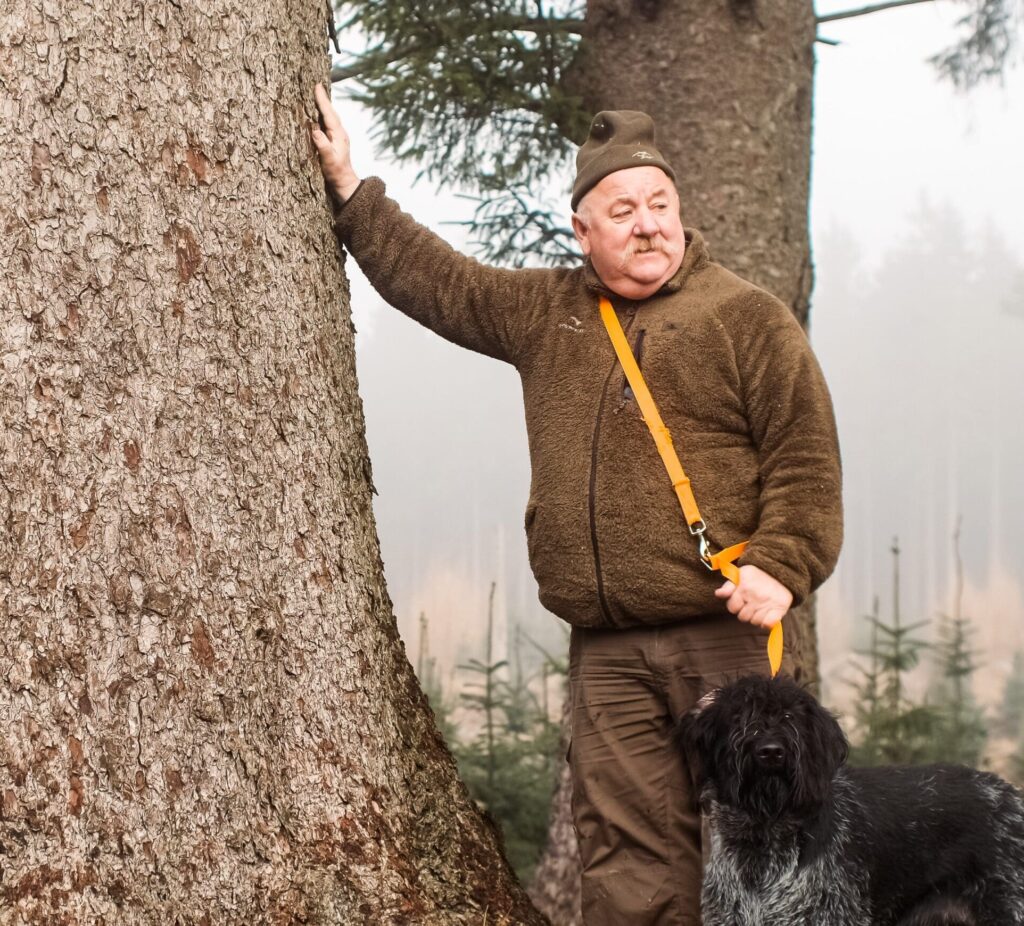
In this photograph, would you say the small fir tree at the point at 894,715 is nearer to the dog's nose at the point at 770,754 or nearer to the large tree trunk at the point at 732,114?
the large tree trunk at the point at 732,114

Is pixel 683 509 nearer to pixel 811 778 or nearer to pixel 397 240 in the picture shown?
pixel 811 778

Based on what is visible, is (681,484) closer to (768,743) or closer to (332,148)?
(768,743)

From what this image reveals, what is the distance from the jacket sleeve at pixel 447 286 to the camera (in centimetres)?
436

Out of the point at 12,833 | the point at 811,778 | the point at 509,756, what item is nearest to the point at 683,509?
the point at 811,778

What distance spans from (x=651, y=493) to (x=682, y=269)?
782mm

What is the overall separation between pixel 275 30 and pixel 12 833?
2453 mm

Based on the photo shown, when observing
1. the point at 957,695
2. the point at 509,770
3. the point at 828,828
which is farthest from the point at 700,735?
the point at 957,695

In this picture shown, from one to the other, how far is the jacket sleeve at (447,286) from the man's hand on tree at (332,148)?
21 cm

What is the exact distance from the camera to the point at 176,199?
11.6ft

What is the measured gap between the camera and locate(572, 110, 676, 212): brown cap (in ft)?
13.6

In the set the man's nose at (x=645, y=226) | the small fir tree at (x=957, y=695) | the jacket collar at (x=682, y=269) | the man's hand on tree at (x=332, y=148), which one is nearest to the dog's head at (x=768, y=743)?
the jacket collar at (x=682, y=269)

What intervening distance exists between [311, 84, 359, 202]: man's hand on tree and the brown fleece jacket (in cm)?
7

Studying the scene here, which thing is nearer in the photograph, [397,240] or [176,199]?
[176,199]

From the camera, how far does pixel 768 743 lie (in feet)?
11.6
